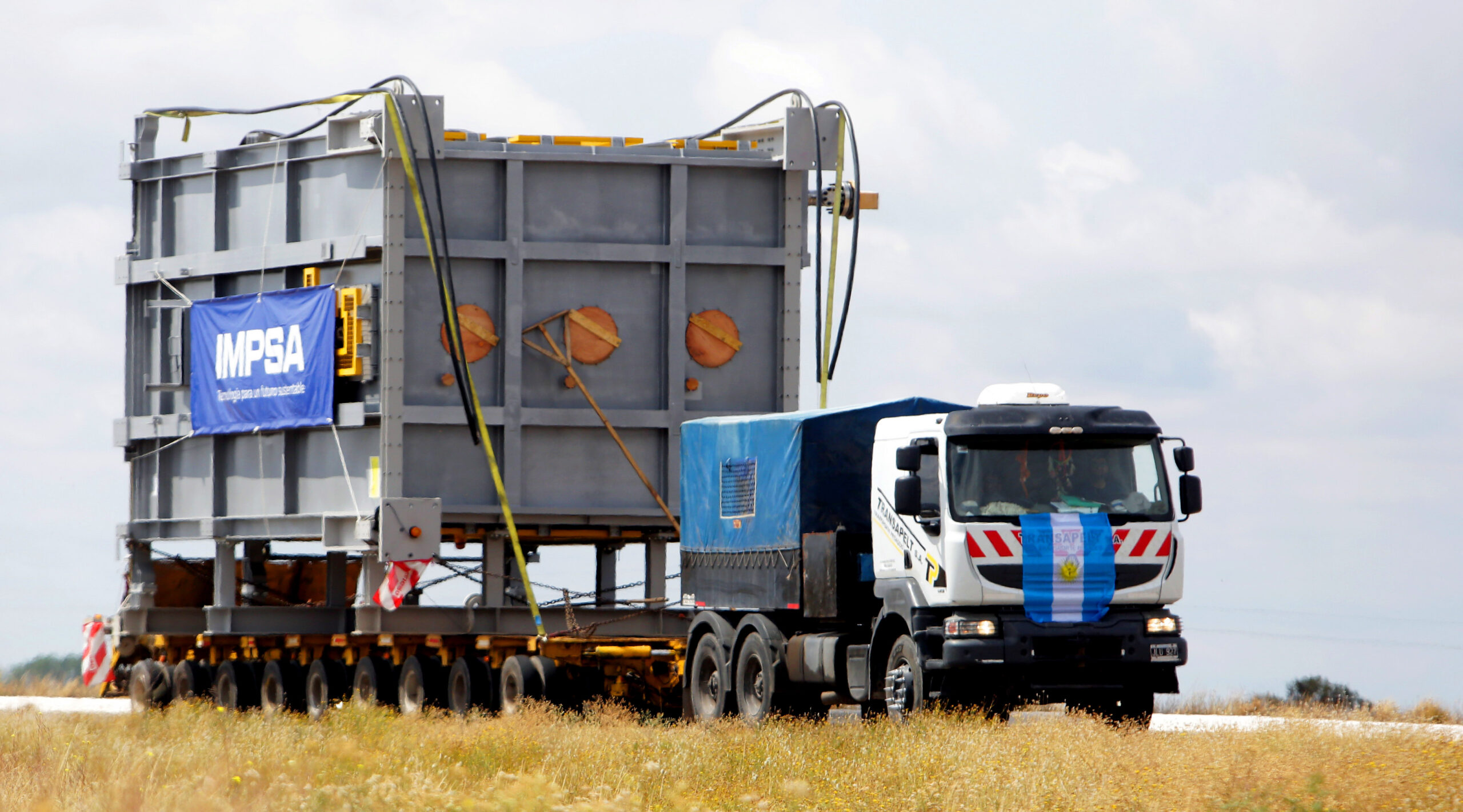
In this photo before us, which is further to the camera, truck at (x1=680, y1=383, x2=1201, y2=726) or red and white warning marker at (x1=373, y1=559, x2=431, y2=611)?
red and white warning marker at (x1=373, y1=559, x2=431, y2=611)

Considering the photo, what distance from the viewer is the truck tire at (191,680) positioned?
22906mm

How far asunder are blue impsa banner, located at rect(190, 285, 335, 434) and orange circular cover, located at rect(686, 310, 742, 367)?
3.84 meters

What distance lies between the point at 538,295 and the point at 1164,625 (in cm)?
795

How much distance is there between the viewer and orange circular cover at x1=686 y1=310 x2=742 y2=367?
67.2 ft

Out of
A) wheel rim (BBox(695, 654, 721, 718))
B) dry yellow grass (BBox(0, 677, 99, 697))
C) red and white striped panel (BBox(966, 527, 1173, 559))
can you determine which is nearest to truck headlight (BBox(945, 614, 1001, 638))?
red and white striped panel (BBox(966, 527, 1173, 559))

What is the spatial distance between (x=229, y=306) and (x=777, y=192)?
6.60m

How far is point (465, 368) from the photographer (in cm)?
1930

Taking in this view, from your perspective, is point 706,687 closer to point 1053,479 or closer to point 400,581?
point 400,581

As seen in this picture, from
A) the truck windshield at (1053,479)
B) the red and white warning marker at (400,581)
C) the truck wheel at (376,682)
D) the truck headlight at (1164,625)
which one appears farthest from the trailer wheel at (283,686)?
the truck headlight at (1164,625)

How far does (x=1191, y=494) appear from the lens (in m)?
15.0

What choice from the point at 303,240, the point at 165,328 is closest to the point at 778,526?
→ the point at 303,240

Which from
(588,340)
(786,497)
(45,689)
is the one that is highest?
(588,340)

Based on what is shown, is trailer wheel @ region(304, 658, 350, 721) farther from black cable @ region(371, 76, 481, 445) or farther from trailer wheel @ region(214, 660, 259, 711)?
black cable @ region(371, 76, 481, 445)

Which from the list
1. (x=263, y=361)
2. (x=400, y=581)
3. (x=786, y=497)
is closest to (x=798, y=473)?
(x=786, y=497)
